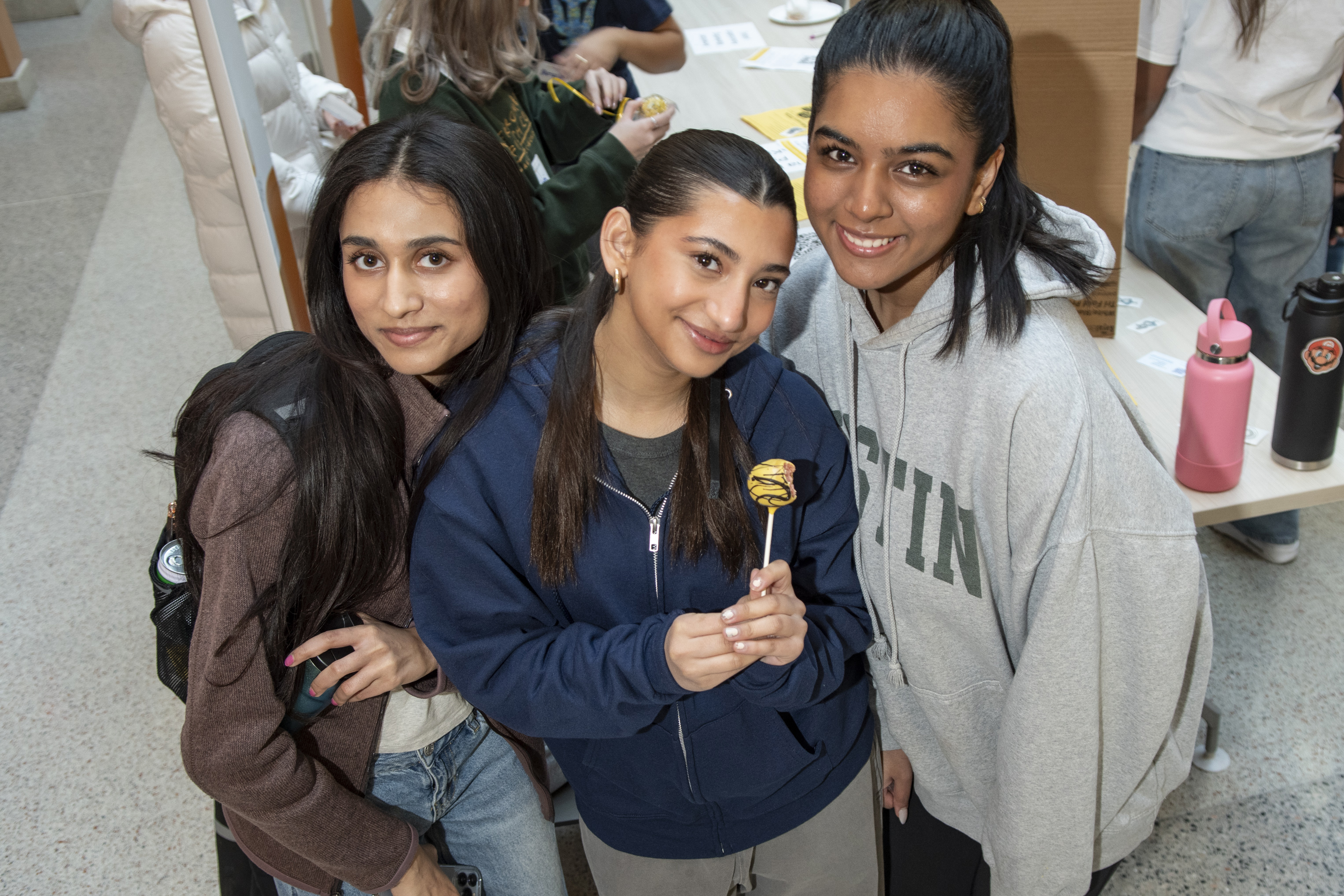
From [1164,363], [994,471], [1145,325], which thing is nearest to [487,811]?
[994,471]

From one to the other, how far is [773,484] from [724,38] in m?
2.72

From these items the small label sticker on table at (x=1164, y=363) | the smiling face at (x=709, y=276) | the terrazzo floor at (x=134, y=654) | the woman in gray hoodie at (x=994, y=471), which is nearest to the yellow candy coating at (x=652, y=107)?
the woman in gray hoodie at (x=994, y=471)

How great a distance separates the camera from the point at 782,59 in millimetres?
3289

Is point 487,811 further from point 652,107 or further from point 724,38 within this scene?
point 724,38

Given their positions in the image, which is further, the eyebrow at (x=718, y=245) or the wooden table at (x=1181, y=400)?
the wooden table at (x=1181, y=400)

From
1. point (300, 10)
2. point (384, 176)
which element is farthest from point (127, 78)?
point (384, 176)

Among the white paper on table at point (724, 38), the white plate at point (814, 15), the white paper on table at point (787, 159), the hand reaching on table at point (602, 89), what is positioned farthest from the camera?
the white plate at point (814, 15)

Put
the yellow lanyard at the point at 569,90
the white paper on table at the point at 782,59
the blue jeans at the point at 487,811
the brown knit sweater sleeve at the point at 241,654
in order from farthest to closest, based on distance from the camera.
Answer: the white paper on table at the point at 782,59 → the yellow lanyard at the point at 569,90 → the blue jeans at the point at 487,811 → the brown knit sweater sleeve at the point at 241,654

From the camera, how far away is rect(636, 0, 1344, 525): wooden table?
1801mm

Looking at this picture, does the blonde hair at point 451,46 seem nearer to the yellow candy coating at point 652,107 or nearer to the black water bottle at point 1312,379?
the yellow candy coating at point 652,107

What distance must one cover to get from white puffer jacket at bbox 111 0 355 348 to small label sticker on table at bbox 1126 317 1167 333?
5.92ft

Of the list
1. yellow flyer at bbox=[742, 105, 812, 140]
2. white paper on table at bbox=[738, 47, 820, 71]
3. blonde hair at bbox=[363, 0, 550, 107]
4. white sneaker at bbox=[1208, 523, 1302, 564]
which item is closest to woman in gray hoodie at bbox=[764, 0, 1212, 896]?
blonde hair at bbox=[363, 0, 550, 107]

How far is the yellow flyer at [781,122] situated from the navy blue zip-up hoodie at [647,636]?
1603 mm

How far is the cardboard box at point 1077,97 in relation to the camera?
1.85 meters
